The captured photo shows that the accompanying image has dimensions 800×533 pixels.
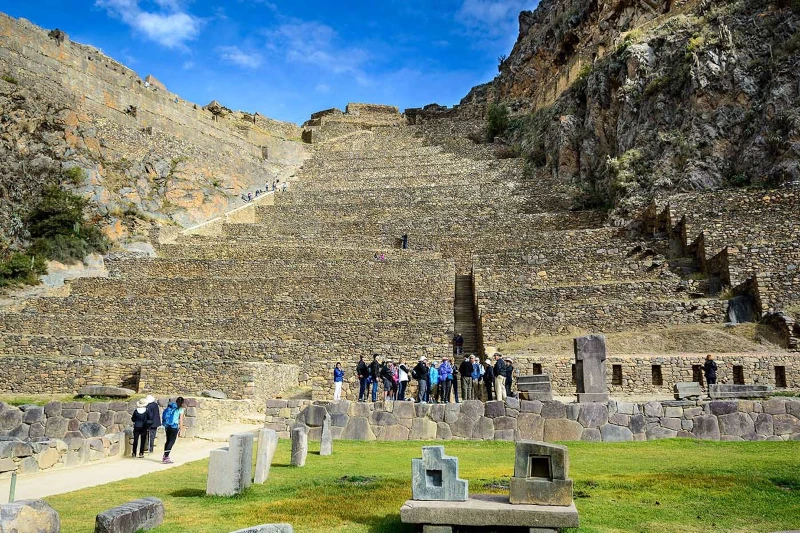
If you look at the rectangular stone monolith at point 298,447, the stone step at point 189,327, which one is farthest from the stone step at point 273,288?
the rectangular stone monolith at point 298,447

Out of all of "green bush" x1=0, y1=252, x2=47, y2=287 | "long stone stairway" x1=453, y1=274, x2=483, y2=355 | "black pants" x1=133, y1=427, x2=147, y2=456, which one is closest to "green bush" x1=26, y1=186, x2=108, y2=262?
"green bush" x1=0, y1=252, x2=47, y2=287

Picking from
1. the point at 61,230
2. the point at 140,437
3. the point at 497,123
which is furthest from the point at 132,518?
the point at 497,123

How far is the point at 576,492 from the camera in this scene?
859cm

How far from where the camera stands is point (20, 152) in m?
34.2

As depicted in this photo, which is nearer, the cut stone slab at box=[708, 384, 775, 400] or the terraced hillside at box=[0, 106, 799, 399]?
the cut stone slab at box=[708, 384, 775, 400]

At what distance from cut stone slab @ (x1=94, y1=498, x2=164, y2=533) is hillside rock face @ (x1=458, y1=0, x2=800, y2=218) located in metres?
27.8

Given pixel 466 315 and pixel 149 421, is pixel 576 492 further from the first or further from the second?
pixel 466 315

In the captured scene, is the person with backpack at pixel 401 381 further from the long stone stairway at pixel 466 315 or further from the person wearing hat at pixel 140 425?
the person wearing hat at pixel 140 425

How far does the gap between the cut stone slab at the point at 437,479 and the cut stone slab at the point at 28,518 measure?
3633 mm

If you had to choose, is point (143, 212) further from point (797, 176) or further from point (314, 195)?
point (797, 176)

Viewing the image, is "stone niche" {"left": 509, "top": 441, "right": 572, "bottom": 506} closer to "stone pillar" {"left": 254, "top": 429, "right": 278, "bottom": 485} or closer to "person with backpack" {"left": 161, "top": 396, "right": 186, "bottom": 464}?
"stone pillar" {"left": 254, "top": 429, "right": 278, "bottom": 485}

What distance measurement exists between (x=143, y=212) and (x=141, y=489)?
30577 mm

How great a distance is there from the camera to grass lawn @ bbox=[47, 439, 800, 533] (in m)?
7.29

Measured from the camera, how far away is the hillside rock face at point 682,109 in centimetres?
2933
